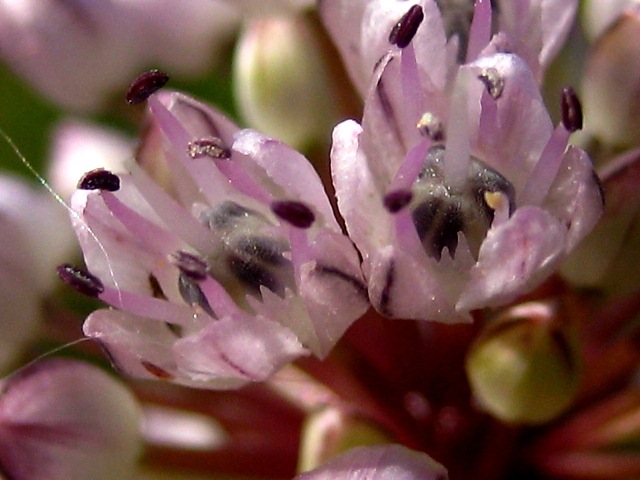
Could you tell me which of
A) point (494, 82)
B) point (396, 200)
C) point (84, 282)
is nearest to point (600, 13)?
point (494, 82)

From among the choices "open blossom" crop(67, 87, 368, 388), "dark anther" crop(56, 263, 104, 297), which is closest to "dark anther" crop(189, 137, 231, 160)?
"open blossom" crop(67, 87, 368, 388)

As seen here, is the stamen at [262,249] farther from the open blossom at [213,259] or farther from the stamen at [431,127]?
the stamen at [431,127]

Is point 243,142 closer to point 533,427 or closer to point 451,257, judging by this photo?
point 451,257

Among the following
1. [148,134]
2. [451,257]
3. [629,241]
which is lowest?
[629,241]

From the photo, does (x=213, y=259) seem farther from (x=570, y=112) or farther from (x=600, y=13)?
(x=600, y=13)

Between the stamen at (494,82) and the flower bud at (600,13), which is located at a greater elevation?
the stamen at (494,82)

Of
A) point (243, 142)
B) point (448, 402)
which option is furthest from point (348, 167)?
point (448, 402)

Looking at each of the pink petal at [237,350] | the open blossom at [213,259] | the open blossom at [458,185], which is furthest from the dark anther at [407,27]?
the pink petal at [237,350]
